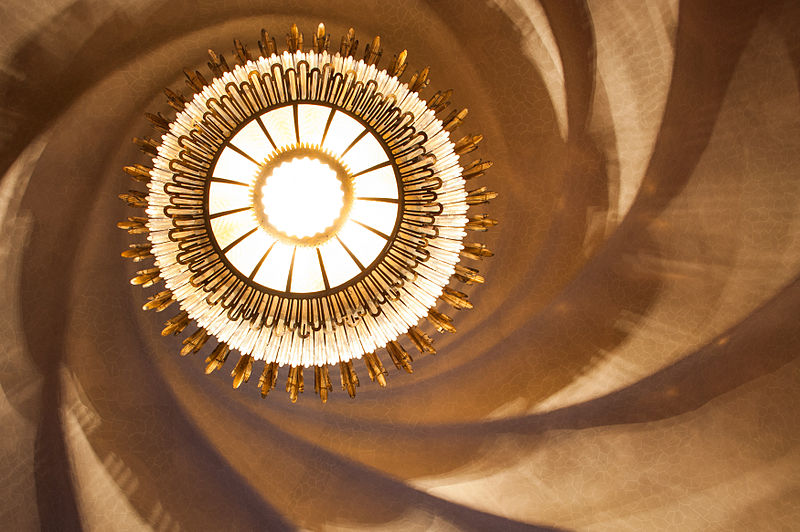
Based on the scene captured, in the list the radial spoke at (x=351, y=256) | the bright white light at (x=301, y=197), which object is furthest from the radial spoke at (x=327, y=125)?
the radial spoke at (x=351, y=256)

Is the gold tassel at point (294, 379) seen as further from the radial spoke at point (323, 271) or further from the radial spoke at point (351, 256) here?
the radial spoke at point (351, 256)

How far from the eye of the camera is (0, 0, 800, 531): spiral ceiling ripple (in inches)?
112

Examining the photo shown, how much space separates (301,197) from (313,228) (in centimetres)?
12

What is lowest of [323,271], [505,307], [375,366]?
[505,307]

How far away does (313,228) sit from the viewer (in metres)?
2.06

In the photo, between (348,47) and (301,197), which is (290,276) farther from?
(348,47)

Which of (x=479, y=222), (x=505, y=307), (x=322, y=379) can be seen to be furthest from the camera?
(x=505, y=307)

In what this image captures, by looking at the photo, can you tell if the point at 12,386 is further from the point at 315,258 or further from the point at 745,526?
the point at 745,526

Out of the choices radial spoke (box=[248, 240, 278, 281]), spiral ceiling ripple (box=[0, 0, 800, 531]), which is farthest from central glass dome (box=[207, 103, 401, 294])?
spiral ceiling ripple (box=[0, 0, 800, 531])

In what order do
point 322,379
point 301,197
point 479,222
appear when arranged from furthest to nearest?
1. point 322,379
2. point 479,222
3. point 301,197

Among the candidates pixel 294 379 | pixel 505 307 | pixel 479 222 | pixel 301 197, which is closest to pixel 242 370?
pixel 294 379

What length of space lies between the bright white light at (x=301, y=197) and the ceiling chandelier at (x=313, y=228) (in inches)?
0.6

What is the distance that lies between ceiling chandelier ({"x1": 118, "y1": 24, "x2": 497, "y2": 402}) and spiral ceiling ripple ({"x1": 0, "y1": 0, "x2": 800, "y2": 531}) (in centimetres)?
116

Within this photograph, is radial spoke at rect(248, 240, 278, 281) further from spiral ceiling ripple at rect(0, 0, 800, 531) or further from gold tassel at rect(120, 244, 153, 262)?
spiral ceiling ripple at rect(0, 0, 800, 531)
